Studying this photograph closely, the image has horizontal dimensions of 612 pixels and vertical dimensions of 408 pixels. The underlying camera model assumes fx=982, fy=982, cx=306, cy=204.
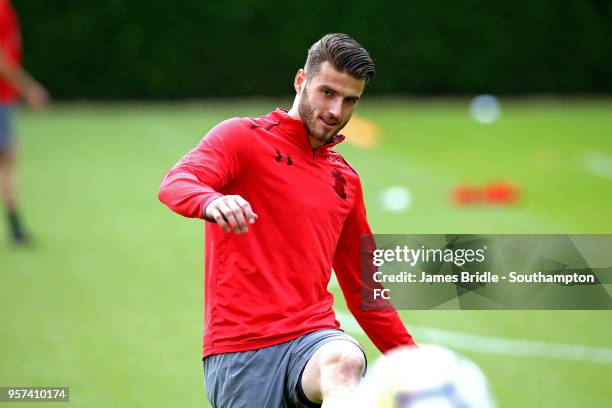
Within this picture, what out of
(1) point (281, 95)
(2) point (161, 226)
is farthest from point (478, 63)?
(2) point (161, 226)

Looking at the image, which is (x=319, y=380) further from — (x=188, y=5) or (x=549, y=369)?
(x=188, y=5)

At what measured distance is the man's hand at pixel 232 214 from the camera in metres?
3.28

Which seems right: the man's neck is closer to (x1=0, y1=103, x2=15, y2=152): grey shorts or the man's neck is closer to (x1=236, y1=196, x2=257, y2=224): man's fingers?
(x1=236, y1=196, x2=257, y2=224): man's fingers

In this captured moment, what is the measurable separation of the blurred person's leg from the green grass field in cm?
27

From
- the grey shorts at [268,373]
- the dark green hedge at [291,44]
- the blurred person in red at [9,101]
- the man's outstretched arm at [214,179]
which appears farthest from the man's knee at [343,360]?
the dark green hedge at [291,44]

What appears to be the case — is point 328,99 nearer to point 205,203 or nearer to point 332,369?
point 205,203

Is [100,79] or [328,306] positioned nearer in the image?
[328,306]

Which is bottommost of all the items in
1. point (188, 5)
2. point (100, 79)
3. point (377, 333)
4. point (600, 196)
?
point (377, 333)

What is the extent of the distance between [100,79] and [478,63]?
26.9ft

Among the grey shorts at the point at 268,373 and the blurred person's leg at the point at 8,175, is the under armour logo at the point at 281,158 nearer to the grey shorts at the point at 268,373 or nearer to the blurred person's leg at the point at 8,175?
the grey shorts at the point at 268,373

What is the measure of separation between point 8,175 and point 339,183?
6650 millimetres

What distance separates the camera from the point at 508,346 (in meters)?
7.32

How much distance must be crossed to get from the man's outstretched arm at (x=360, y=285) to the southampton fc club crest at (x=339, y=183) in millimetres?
117

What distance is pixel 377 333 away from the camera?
4.33m
